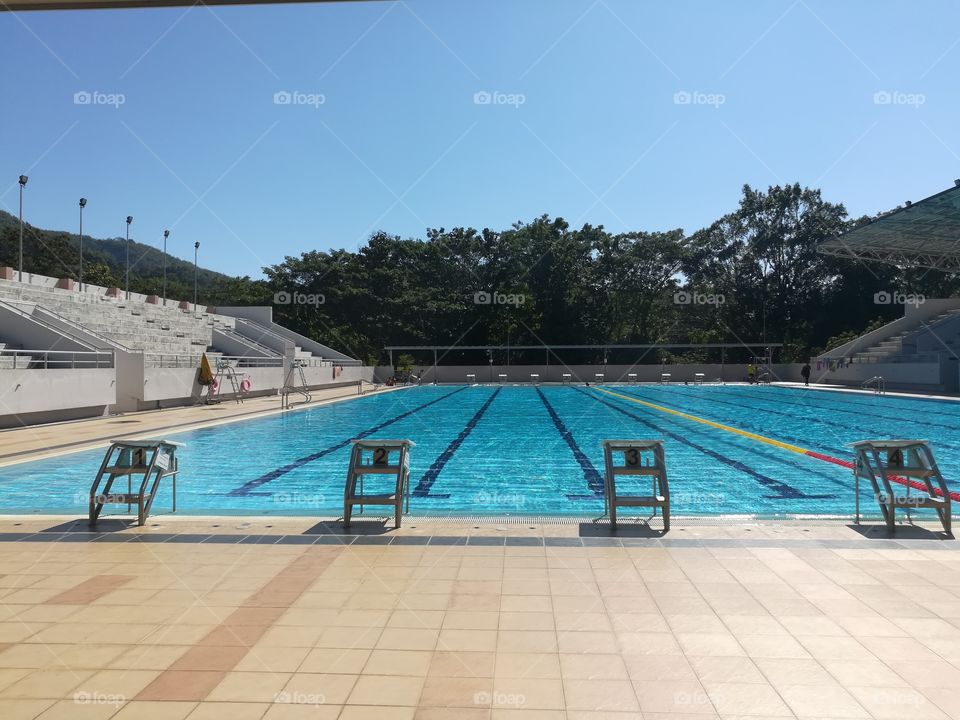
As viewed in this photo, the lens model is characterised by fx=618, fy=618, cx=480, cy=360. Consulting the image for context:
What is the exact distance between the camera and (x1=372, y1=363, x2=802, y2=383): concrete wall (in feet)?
108

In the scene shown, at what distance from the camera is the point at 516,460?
370 inches

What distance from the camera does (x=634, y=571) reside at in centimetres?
381

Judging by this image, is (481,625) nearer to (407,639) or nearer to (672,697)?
(407,639)

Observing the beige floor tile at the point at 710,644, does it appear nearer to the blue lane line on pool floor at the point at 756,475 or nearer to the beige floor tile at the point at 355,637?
the beige floor tile at the point at 355,637

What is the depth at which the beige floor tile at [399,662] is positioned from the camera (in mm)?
2537

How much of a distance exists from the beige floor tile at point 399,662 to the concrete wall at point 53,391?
39.0 feet

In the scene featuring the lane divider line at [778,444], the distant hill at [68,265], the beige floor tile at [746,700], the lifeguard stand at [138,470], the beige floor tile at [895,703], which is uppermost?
the distant hill at [68,265]

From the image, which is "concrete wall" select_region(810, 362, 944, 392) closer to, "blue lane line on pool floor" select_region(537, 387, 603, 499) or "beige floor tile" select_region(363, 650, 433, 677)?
"blue lane line on pool floor" select_region(537, 387, 603, 499)

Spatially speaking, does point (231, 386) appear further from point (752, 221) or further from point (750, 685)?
point (752, 221)

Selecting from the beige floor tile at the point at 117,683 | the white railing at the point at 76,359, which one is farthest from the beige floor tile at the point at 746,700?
the white railing at the point at 76,359

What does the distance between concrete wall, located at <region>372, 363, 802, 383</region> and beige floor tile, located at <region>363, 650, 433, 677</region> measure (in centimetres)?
2964

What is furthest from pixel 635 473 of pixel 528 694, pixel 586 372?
pixel 586 372

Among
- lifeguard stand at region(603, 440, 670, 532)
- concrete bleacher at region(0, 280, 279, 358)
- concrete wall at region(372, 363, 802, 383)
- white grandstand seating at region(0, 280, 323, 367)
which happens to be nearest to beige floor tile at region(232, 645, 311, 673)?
lifeguard stand at region(603, 440, 670, 532)

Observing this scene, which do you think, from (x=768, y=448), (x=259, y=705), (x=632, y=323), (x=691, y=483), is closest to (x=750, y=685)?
(x=259, y=705)
